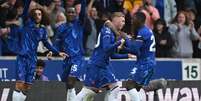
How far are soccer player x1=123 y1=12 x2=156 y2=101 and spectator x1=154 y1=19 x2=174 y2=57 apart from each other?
5.14 meters

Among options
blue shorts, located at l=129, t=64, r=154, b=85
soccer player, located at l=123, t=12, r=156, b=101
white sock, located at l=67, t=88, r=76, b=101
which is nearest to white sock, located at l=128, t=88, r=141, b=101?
soccer player, located at l=123, t=12, r=156, b=101

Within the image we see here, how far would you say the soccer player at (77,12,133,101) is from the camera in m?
13.4

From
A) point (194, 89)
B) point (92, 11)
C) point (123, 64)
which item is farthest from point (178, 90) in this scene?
point (92, 11)

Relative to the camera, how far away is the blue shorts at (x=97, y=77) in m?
13.6

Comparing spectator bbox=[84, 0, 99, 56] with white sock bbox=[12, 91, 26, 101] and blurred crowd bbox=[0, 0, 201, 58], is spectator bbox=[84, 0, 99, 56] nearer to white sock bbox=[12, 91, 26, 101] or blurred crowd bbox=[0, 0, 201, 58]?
blurred crowd bbox=[0, 0, 201, 58]

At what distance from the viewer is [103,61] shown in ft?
44.7

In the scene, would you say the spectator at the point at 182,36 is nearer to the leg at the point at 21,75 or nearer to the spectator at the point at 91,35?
the spectator at the point at 91,35

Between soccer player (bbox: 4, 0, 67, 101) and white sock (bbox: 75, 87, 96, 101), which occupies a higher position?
soccer player (bbox: 4, 0, 67, 101)

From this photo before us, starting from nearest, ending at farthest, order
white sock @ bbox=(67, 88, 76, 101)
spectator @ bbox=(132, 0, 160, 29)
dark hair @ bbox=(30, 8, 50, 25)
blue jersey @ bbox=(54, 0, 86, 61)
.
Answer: dark hair @ bbox=(30, 8, 50, 25) → white sock @ bbox=(67, 88, 76, 101) → blue jersey @ bbox=(54, 0, 86, 61) → spectator @ bbox=(132, 0, 160, 29)

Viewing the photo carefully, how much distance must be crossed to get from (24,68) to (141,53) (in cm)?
233

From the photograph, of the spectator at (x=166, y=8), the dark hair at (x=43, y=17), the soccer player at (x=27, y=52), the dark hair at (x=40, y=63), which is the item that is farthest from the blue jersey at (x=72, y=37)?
the spectator at (x=166, y=8)

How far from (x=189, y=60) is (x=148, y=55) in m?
5.30

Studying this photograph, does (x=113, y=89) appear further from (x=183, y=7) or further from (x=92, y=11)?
(x=183, y=7)

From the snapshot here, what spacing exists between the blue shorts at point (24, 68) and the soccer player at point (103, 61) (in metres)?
1.38
